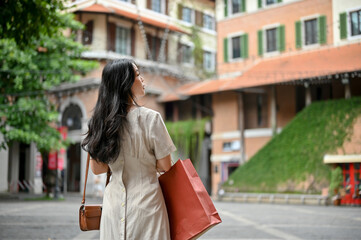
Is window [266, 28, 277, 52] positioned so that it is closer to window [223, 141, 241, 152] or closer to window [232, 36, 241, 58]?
window [232, 36, 241, 58]

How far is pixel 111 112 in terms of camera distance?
2.61m

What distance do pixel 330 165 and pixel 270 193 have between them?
2.69m

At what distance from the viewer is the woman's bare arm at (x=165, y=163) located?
2600 millimetres

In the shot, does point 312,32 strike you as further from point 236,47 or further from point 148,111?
point 236,47

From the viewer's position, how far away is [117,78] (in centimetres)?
267

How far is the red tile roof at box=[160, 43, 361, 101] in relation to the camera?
43.9ft

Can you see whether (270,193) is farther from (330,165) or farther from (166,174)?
(166,174)

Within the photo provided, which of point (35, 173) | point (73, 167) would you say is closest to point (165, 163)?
point (73, 167)

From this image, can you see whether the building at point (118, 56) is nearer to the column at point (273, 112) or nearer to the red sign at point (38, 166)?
the red sign at point (38, 166)

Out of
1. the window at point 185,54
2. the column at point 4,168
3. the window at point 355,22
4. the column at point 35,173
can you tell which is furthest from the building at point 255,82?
the column at point 4,168

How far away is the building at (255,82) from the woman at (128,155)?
1467 cm

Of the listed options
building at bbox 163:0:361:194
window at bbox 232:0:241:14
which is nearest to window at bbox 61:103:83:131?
building at bbox 163:0:361:194

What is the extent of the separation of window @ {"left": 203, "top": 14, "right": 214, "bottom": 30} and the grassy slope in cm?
684

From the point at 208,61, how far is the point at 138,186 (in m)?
29.7
